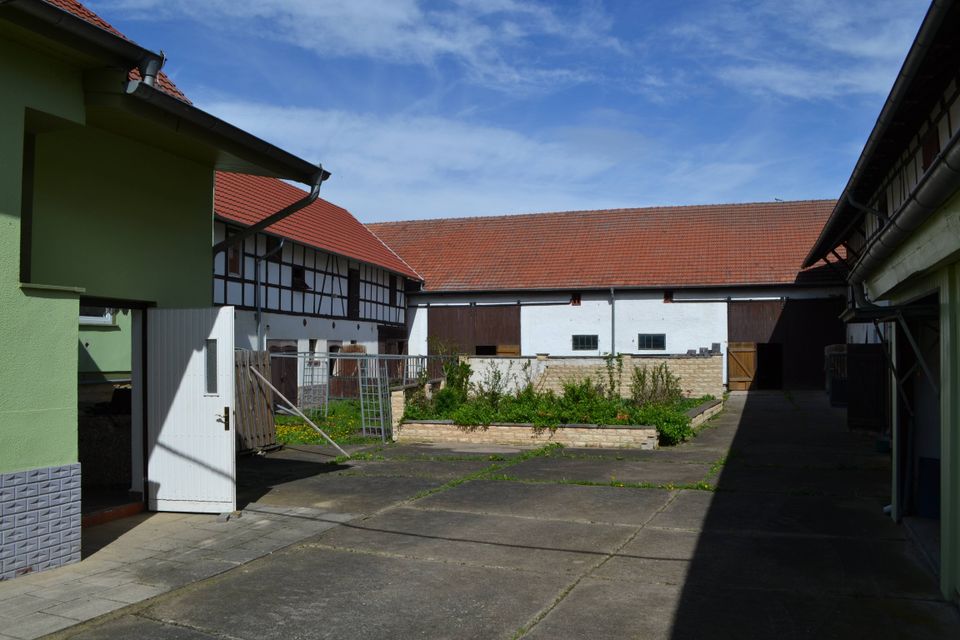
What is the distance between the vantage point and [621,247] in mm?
32500

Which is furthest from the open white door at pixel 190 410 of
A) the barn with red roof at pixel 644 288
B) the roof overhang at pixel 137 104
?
the barn with red roof at pixel 644 288

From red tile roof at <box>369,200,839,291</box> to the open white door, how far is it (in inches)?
918

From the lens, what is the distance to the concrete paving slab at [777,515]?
26.0ft

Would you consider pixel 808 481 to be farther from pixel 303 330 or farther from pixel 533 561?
pixel 303 330

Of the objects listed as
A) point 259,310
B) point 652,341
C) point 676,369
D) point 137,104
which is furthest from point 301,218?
point 137,104

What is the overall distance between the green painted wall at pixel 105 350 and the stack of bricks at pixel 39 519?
381 inches

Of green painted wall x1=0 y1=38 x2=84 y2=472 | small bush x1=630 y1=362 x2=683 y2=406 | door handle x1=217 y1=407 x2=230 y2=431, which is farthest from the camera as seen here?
small bush x1=630 y1=362 x2=683 y2=406

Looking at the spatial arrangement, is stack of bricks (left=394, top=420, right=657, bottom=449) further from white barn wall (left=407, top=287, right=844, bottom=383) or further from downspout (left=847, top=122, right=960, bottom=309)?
white barn wall (left=407, top=287, right=844, bottom=383)

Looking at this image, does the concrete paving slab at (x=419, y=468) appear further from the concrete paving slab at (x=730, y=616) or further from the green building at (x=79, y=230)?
the concrete paving slab at (x=730, y=616)

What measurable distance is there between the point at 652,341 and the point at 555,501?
21665 mm

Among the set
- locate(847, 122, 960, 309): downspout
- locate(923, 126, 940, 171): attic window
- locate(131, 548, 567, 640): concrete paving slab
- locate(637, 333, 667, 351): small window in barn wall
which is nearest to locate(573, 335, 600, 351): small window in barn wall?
locate(637, 333, 667, 351): small window in barn wall

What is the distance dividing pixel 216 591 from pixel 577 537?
3385 millimetres

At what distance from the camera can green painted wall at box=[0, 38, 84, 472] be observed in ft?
19.8

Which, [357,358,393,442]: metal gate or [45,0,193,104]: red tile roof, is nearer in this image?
[45,0,193,104]: red tile roof
